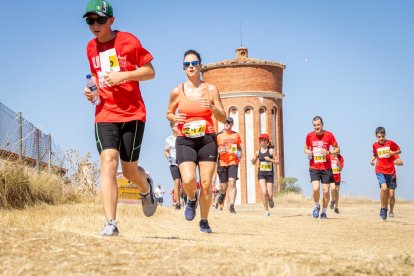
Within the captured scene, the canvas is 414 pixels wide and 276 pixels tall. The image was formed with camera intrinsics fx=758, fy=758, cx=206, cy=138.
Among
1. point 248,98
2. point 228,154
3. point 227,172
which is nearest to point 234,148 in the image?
point 228,154

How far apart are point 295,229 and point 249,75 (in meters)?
45.7

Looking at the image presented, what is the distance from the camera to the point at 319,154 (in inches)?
633

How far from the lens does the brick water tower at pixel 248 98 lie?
57562mm

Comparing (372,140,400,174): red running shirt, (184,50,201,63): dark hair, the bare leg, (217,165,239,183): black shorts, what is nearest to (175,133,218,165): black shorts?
(184,50,201,63): dark hair

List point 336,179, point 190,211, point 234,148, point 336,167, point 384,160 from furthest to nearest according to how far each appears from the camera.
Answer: point 336,167
point 336,179
point 234,148
point 384,160
point 190,211

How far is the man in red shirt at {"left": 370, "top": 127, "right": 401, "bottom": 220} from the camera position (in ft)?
55.0

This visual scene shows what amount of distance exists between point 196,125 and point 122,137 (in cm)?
194

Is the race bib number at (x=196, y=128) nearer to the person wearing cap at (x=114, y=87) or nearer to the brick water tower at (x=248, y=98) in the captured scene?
the person wearing cap at (x=114, y=87)

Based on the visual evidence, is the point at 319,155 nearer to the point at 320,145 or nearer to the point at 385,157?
the point at 320,145

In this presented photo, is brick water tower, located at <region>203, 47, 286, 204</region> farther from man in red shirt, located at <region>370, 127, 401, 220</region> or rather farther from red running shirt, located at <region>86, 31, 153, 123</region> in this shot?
red running shirt, located at <region>86, 31, 153, 123</region>

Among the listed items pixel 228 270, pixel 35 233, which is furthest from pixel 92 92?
pixel 228 270

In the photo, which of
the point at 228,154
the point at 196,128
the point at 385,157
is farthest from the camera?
the point at 228,154

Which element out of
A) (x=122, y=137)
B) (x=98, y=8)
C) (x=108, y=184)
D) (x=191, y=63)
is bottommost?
(x=108, y=184)

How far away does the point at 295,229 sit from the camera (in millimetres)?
12469
